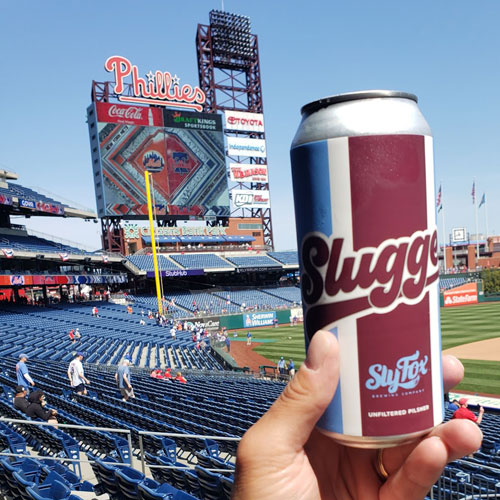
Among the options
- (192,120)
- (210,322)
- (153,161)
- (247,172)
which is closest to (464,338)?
(210,322)

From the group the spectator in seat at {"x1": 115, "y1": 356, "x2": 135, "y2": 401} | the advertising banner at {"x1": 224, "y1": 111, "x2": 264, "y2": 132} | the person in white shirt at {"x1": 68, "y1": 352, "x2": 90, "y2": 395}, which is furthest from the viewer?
the advertising banner at {"x1": 224, "y1": 111, "x2": 264, "y2": 132}

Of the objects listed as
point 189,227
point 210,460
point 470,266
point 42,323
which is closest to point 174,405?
point 210,460

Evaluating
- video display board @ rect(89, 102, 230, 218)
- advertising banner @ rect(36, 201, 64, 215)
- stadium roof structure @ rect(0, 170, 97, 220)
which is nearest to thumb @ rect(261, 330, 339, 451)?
stadium roof structure @ rect(0, 170, 97, 220)

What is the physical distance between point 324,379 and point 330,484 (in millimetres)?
713

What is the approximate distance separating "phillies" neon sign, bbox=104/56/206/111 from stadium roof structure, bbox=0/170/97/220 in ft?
40.9

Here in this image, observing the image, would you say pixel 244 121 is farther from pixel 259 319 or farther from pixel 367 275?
pixel 367 275

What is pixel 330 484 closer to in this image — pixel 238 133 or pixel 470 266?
pixel 238 133

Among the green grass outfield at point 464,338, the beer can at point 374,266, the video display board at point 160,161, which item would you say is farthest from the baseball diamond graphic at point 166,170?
the beer can at point 374,266

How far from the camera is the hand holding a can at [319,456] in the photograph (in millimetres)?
1944

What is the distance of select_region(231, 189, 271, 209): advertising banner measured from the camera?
157 feet

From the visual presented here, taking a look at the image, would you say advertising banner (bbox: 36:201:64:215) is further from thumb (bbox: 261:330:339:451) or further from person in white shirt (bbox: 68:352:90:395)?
thumb (bbox: 261:330:339:451)

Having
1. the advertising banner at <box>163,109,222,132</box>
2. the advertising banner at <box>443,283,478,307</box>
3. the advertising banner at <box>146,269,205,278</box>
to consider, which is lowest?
the advertising banner at <box>443,283,478,307</box>

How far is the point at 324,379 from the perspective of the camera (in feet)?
6.38

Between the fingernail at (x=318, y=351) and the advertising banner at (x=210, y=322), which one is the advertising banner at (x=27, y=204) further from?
the fingernail at (x=318, y=351)
